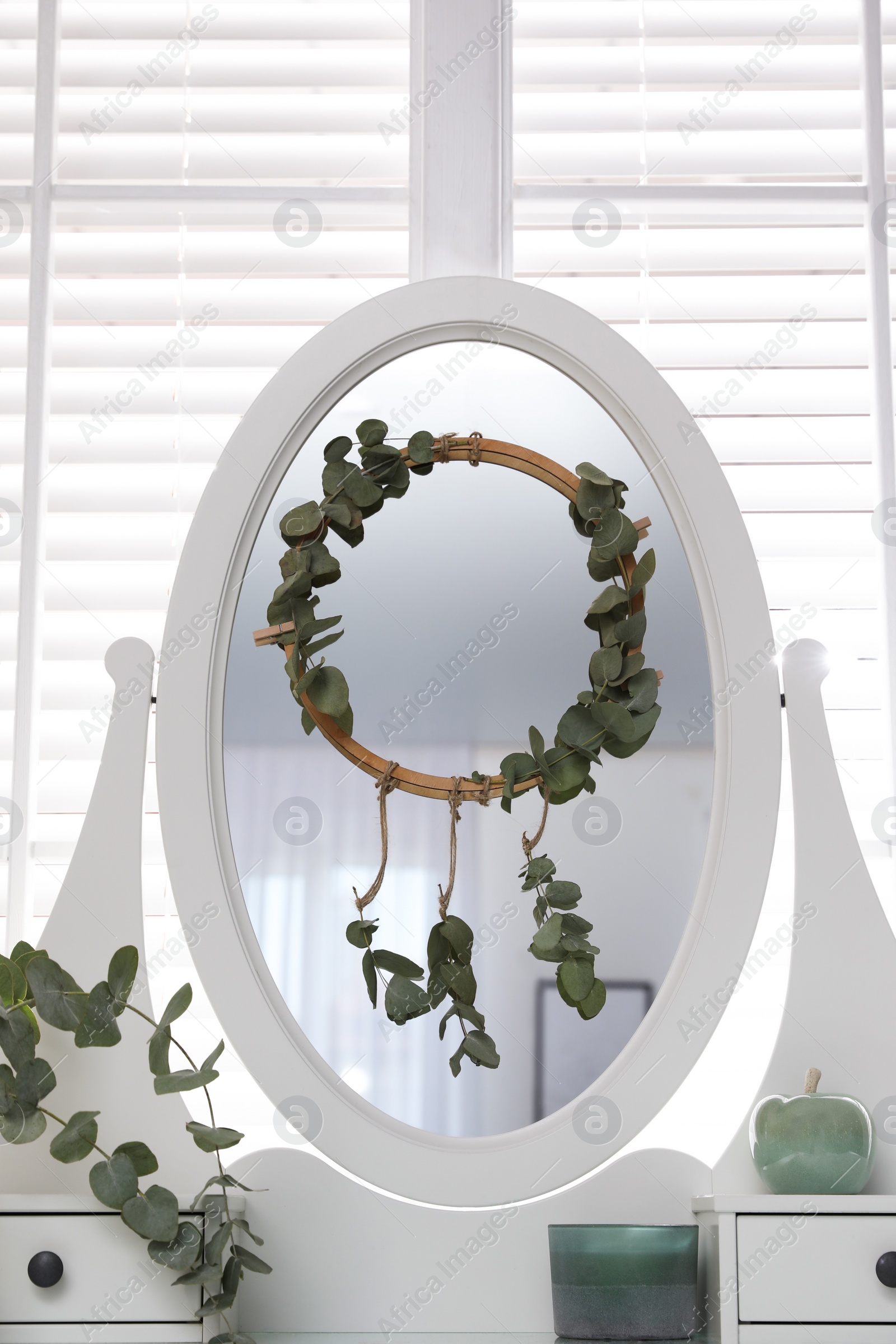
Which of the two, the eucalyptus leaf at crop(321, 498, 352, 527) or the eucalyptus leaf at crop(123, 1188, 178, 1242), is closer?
the eucalyptus leaf at crop(123, 1188, 178, 1242)

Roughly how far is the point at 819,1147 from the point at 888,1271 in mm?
89

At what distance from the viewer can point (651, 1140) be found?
976mm

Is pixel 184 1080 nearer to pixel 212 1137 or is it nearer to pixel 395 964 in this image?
pixel 212 1137

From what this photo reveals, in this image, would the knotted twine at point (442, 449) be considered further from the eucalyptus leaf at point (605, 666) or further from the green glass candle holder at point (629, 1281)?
the green glass candle holder at point (629, 1281)

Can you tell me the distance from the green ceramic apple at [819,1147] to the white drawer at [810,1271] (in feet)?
0.15

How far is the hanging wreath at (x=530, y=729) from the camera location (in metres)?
0.94

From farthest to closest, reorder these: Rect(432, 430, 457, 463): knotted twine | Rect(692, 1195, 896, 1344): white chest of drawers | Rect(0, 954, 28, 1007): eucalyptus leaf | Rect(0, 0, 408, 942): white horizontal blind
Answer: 1. Rect(0, 0, 408, 942): white horizontal blind
2. Rect(432, 430, 457, 463): knotted twine
3. Rect(0, 954, 28, 1007): eucalyptus leaf
4. Rect(692, 1195, 896, 1344): white chest of drawers

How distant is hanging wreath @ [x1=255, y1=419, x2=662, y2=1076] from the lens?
94 cm

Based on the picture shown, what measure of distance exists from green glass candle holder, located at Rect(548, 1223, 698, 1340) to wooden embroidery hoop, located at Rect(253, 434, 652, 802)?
1.08 ft

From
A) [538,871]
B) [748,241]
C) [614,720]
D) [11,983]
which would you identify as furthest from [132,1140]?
[748,241]

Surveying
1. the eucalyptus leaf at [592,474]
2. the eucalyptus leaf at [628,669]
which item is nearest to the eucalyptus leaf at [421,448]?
the eucalyptus leaf at [592,474]

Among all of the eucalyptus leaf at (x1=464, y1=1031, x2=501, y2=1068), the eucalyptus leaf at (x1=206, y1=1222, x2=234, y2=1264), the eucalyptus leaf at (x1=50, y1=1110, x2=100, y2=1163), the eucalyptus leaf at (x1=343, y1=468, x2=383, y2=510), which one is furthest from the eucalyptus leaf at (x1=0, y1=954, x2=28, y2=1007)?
the eucalyptus leaf at (x1=343, y1=468, x2=383, y2=510)

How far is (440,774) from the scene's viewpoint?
100 centimetres

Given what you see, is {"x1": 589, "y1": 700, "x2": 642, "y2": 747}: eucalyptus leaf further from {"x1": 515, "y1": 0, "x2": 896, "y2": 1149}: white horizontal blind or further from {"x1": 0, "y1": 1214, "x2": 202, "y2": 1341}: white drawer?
{"x1": 0, "y1": 1214, "x2": 202, "y2": 1341}: white drawer
